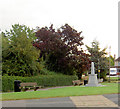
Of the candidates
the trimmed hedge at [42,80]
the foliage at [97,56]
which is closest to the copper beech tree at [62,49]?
the trimmed hedge at [42,80]

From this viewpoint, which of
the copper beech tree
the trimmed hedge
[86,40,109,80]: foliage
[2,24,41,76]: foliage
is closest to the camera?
the trimmed hedge

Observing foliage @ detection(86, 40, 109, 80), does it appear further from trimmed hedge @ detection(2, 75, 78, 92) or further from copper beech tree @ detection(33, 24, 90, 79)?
trimmed hedge @ detection(2, 75, 78, 92)

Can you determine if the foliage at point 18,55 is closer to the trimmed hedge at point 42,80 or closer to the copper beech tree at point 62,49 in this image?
the trimmed hedge at point 42,80

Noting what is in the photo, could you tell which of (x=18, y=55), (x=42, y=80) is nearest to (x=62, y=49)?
(x=42, y=80)

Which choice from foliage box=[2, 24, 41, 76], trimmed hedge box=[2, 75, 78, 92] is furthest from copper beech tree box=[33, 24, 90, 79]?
foliage box=[2, 24, 41, 76]

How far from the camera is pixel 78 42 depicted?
35750mm

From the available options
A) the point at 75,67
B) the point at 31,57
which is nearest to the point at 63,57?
the point at 75,67

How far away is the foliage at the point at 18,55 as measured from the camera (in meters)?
26.7

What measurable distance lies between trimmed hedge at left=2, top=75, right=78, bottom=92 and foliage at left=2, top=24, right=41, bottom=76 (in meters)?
1.16

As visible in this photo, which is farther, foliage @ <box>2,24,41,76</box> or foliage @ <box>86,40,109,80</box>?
foliage @ <box>86,40,109,80</box>

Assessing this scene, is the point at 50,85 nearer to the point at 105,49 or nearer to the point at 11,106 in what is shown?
the point at 11,106

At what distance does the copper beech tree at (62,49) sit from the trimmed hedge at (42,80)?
2.16m

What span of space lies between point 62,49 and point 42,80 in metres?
7.60

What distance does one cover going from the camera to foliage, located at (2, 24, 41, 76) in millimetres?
26658
